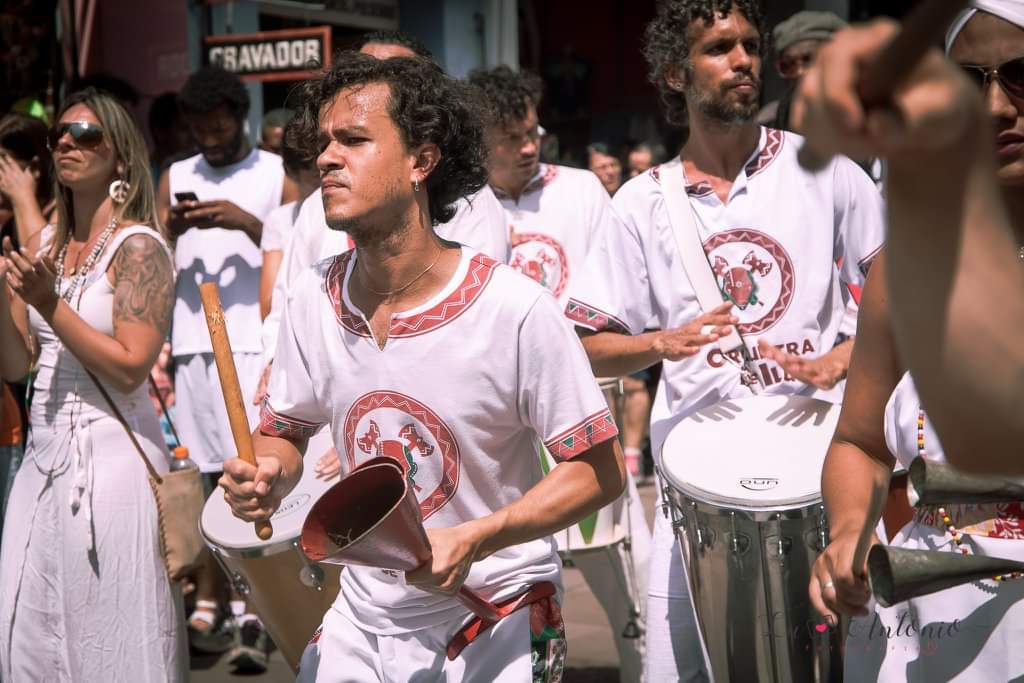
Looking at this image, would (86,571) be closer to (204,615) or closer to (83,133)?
(83,133)

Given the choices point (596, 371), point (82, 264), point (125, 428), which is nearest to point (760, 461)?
point (596, 371)

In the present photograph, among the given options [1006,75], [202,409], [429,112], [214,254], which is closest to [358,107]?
[429,112]

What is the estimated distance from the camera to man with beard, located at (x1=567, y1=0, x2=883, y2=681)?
154 inches

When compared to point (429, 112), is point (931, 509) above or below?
below

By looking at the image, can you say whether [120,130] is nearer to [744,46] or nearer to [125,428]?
[125,428]

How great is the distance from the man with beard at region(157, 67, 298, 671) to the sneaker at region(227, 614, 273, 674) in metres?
0.01

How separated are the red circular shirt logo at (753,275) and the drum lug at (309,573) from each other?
4.78 ft

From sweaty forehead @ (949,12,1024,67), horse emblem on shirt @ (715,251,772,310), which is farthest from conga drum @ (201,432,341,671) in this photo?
sweaty forehead @ (949,12,1024,67)

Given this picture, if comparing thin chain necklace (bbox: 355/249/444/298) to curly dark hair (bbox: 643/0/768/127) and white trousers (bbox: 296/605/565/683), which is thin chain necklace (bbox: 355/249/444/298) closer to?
white trousers (bbox: 296/605/565/683)

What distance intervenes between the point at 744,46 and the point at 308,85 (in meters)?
1.53

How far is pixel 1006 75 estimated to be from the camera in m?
2.18

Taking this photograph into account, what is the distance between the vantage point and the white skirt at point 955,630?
7.23 ft

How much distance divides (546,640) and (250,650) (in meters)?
3.49

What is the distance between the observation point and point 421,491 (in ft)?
9.67
